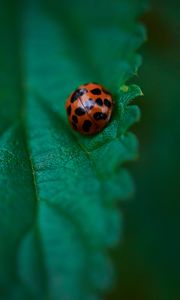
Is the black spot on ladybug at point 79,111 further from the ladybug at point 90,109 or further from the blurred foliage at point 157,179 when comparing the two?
the blurred foliage at point 157,179

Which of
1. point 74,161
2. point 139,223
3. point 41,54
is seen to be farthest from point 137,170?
point 74,161

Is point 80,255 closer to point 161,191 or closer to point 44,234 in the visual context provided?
point 44,234

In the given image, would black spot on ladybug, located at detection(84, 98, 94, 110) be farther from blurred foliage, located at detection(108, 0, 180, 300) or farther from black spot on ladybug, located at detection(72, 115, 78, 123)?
blurred foliage, located at detection(108, 0, 180, 300)

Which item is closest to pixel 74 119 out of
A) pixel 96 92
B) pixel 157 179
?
pixel 96 92

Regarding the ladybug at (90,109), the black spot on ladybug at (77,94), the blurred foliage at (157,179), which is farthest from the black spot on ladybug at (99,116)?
the blurred foliage at (157,179)

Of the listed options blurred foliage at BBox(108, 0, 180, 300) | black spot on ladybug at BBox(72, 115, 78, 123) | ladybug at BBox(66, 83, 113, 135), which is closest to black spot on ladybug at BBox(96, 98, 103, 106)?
ladybug at BBox(66, 83, 113, 135)
